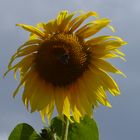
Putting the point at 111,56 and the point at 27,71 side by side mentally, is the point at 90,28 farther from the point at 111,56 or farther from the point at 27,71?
the point at 27,71

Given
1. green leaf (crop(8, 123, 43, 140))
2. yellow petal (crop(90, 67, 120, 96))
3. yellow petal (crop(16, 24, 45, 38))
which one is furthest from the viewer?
green leaf (crop(8, 123, 43, 140))

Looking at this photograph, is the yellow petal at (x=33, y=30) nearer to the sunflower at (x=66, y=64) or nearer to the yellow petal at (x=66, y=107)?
the sunflower at (x=66, y=64)

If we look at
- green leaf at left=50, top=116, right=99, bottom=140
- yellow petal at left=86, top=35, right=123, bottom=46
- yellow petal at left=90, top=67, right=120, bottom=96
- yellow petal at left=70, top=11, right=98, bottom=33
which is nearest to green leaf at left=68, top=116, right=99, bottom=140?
green leaf at left=50, top=116, right=99, bottom=140

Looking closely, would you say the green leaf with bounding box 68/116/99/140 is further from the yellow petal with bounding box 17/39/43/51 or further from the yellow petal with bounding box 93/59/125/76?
the yellow petal with bounding box 17/39/43/51

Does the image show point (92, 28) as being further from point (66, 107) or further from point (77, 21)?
point (66, 107)

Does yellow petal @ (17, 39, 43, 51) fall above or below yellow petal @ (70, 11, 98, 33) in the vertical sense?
below

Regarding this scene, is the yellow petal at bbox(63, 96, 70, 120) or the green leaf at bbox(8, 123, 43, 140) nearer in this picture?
the yellow petal at bbox(63, 96, 70, 120)

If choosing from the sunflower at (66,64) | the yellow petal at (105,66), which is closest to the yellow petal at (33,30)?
the sunflower at (66,64)
